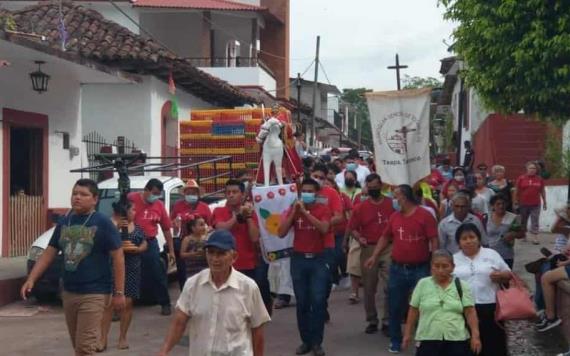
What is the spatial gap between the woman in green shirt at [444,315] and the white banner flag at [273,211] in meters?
2.96

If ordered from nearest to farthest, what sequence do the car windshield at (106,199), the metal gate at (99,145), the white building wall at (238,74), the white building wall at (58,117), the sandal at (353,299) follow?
the sandal at (353,299)
the car windshield at (106,199)
the white building wall at (58,117)
the metal gate at (99,145)
the white building wall at (238,74)

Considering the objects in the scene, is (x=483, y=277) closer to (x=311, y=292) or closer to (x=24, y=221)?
(x=311, y=292)

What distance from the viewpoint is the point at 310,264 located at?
32.0ft

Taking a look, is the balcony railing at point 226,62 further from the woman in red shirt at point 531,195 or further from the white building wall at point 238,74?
the woman in red shirt at point 531,195

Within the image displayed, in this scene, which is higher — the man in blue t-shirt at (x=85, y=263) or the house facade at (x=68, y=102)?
the house facade at (x=68, y=102)

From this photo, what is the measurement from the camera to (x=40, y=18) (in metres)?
23.2

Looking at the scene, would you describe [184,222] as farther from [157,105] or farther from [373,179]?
[157,105]

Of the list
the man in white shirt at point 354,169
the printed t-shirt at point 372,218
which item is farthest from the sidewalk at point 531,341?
the man in white shirt at point 354,169

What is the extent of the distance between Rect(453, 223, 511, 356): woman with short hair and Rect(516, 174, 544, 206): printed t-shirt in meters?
11.6

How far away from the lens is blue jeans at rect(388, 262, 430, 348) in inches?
381

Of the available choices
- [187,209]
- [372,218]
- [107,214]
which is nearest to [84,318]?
[372,218]

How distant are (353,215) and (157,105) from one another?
1324 centimetres

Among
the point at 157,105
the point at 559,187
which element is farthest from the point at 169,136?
the point at 559,187

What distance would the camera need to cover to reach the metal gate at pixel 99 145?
→ 20427 millimetres
